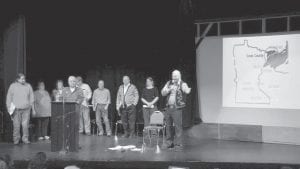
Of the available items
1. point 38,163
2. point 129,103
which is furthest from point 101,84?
point 38,163

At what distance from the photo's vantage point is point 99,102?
413 inches

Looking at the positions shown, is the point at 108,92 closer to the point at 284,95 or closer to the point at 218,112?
the point at 218,112

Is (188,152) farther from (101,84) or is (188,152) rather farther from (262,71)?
(101,84)

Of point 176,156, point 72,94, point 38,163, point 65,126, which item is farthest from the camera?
point 72,94

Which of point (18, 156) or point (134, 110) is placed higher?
point (134, 110)

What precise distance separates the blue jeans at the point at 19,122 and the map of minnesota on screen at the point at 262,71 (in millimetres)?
4112

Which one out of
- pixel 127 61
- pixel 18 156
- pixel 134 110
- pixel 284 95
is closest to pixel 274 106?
pixel 284 95

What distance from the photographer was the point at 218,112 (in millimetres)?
10109

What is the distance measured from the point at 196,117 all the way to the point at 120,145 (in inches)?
88.0

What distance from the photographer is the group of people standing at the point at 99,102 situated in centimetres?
811

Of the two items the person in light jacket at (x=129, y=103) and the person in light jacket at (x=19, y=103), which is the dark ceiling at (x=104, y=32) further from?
the person in light jacket at (x=19, y=103)

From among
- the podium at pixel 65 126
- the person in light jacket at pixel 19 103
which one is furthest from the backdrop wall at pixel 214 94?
the person in light jacket at pixel 19 103

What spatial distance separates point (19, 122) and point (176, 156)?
332 cm

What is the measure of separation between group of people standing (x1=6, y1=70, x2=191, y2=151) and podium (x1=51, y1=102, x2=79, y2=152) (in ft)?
0.55
